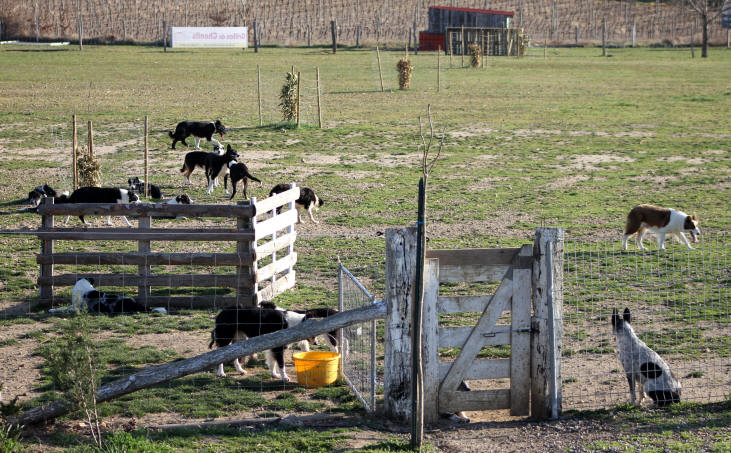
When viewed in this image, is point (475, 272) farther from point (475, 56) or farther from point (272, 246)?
point (475, 56)

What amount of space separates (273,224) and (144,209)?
181 centimetres

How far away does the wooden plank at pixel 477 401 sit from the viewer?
8.27 meters

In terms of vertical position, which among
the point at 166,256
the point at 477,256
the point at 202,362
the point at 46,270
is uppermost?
the point at 477,256

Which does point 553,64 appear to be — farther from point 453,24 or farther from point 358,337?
point 358,337

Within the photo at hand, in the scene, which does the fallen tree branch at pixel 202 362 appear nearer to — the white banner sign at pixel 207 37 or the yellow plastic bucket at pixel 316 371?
the yellow plastic bucket at pixel 316 371

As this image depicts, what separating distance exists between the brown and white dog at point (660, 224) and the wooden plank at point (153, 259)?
681cm

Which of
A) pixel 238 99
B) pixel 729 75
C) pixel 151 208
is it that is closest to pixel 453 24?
pixel 729 75

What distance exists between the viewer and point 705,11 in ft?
232

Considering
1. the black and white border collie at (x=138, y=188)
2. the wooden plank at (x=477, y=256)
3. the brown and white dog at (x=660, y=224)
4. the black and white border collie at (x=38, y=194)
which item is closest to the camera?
the wooden plank at (x=477, y=256)

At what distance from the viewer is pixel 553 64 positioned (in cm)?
5838

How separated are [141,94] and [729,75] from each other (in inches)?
1284

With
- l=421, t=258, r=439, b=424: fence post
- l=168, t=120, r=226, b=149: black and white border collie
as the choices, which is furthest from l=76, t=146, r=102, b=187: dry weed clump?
l=421, t=258, r=439, b=424: fence post

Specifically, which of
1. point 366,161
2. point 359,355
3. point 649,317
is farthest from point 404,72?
point 359,355

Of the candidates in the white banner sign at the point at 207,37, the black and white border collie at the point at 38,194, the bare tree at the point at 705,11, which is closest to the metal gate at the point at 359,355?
the black and white border collie at the point at 38,194
